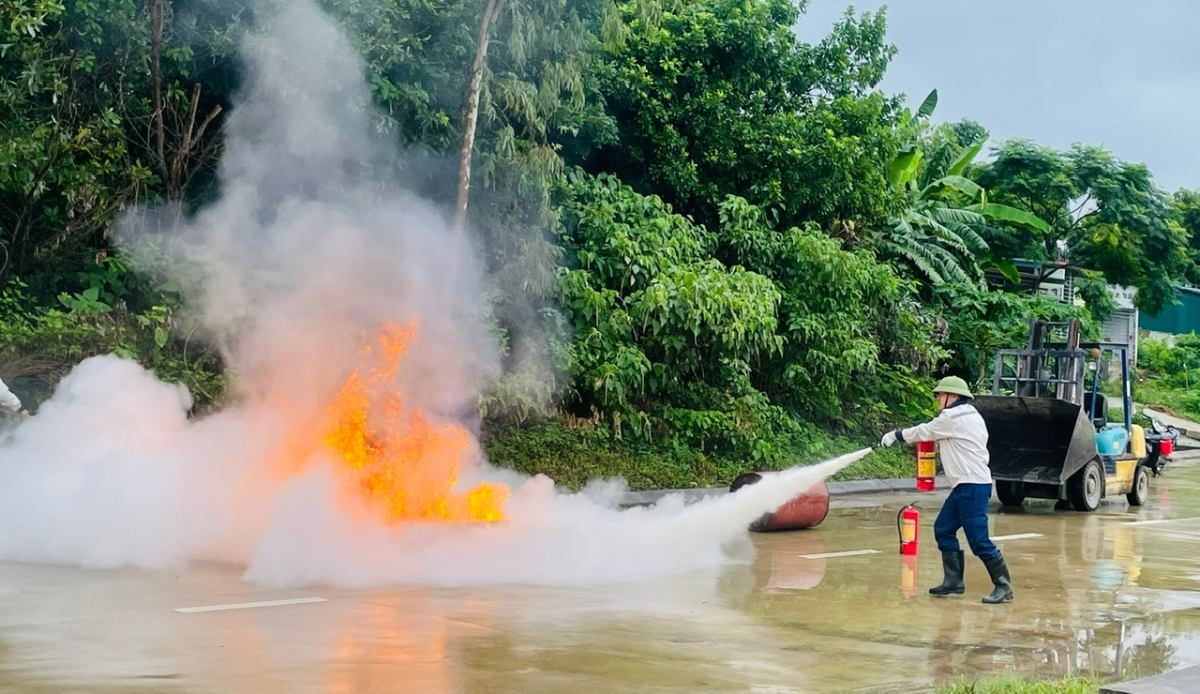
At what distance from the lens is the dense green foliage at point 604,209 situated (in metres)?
13.4

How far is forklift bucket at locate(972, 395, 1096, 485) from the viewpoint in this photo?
1436 centimetres

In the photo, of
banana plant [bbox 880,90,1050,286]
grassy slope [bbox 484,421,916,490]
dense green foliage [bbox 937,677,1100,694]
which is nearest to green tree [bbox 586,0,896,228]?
banana plant [bbox 880,90,1050,286]

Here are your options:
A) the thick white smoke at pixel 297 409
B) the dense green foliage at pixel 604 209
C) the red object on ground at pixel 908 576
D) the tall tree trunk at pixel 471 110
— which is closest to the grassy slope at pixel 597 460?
the dense green foliage at pixel 604 209

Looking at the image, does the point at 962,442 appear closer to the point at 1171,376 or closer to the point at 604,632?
the point at 604,632

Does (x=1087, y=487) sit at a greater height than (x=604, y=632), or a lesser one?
greater

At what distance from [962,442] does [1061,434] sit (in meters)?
6.21

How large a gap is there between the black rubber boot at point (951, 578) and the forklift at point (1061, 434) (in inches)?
227

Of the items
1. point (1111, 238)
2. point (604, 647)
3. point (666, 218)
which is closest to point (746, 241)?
point (666, 218)

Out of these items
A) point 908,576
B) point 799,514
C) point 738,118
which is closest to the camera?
point 908,576

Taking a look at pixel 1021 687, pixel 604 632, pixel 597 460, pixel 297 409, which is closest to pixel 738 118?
pixel 597 460

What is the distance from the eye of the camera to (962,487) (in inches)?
350

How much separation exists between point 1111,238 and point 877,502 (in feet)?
59.4

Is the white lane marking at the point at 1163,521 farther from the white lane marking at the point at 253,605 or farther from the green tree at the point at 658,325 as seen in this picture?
the white lane marking at the point at 253,605

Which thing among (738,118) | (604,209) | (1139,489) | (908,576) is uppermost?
(738,118)
